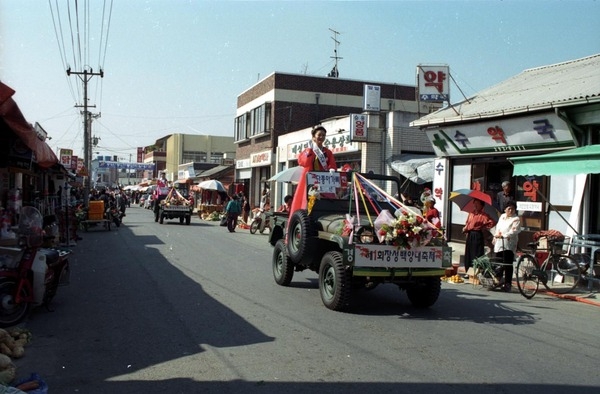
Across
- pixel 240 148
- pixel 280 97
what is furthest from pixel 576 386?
pixel 240 148

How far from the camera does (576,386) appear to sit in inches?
193

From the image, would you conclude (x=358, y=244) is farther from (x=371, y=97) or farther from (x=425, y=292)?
(x=371, y=97)

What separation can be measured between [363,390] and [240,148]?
3762cm

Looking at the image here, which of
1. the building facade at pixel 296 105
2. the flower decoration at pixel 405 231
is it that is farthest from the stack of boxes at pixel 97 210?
the flower decoration at pixel 405 231

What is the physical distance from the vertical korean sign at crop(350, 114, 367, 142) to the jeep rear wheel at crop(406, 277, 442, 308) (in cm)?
1402

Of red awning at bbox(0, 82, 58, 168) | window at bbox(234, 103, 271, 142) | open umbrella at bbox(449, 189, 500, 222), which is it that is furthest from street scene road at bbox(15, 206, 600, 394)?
window at bbox(234, 103, 271, 142)

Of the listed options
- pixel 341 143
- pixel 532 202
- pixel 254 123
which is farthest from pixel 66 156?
pixel 532 202

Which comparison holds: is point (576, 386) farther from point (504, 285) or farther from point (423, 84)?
point (423, 84)

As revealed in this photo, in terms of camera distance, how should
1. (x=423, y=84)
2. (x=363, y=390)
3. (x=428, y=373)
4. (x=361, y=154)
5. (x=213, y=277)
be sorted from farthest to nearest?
1. (x=361, y=154)
2. (x=423, y=84)
3. (x=213, y=277)
4. (x=428, y=373)
5. (x=363, y=390)

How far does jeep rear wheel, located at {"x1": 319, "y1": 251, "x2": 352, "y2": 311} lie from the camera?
7.62m

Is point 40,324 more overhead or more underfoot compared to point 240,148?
more underfoot

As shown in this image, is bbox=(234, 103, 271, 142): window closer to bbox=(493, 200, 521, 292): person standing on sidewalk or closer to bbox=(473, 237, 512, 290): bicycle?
bbox=(493, 200, 521, 292): person standing on sidewalk

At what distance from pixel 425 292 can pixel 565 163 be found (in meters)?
4.44

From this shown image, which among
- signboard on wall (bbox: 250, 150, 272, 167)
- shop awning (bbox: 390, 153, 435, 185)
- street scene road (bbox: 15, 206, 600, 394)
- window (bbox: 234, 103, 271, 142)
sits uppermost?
window (bbox: 234, 103, 271, 142)
